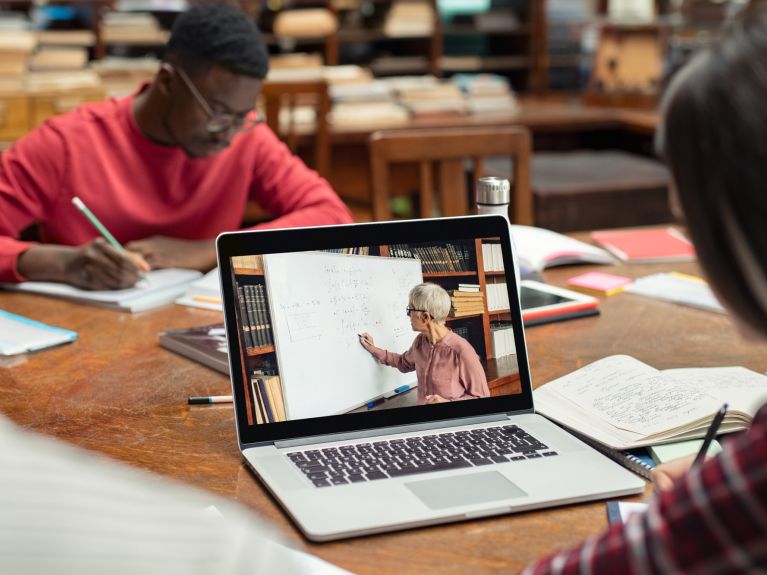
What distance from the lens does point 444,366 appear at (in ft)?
3.67

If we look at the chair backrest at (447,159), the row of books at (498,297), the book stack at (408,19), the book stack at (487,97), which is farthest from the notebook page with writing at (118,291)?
the book stack at (408,19)

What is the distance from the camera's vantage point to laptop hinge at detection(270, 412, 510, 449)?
1.07 m

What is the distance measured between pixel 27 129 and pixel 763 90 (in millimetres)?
3275

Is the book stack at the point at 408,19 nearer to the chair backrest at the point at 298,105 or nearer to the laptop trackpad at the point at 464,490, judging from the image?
the chair backrest at the point at 298,105

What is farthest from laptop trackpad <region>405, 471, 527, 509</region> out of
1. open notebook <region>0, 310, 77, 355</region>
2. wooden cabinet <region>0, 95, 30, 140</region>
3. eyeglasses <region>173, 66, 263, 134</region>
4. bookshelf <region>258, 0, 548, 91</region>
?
bookshelf <region>258, 0, 548, 91</region>

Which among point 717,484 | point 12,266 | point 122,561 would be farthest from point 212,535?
point 12,266

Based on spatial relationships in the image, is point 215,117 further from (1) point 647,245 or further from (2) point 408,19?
(2) point 408,19

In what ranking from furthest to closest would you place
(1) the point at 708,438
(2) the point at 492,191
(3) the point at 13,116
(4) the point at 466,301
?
(3) the point at 13,116 → (2) the point at 492,191 → (4) the point at 466,301 → (1) the point at 708,438

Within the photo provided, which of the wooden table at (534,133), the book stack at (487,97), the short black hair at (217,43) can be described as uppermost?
the short black hair at (217,43)

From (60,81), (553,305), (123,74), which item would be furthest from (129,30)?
(553,305)

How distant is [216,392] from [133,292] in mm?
497

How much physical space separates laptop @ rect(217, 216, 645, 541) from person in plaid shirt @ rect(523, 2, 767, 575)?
329mm

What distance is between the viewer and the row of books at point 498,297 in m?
Answer: 1.16

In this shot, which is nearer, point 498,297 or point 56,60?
point 498,297
